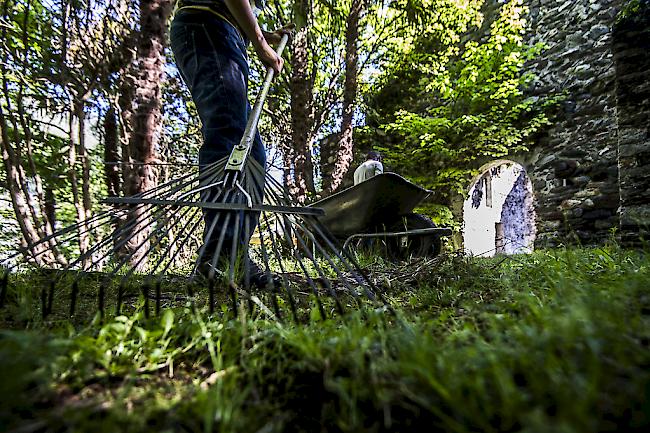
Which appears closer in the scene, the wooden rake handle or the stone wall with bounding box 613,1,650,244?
the wooden rake handle

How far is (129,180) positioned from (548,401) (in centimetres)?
286

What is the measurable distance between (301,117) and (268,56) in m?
2.64

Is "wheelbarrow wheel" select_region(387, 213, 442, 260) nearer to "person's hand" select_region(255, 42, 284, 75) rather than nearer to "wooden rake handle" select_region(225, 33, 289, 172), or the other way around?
"person's hand" select_region(255, 42, 284, 75)

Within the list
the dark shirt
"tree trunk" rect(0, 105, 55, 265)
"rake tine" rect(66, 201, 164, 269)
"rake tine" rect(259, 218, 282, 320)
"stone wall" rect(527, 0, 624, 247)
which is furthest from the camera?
"stone wall" rect(527, 0, 624, 247)

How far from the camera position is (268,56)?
161 cm

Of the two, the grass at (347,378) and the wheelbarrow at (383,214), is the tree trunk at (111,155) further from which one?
the grass at (347,378)

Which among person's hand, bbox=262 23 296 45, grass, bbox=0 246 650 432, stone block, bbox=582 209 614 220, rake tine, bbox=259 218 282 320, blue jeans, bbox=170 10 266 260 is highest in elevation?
person's hand, bbox=262 23 296 45

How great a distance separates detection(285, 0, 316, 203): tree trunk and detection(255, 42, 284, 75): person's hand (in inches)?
96.9

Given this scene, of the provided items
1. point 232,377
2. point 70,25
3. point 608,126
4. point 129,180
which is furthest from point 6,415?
point 608,126

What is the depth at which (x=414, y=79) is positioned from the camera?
690 cm

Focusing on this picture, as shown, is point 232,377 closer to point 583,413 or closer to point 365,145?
point 583,413

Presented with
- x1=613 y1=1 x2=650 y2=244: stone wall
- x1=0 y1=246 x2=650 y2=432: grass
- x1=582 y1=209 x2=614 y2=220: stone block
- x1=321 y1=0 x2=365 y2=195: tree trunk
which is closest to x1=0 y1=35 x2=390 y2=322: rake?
x1=0 y1=246 x2=650 y2=432: grass

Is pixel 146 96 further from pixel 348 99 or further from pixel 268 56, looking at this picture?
pixel 348 99

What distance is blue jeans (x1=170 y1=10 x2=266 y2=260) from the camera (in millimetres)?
1448
